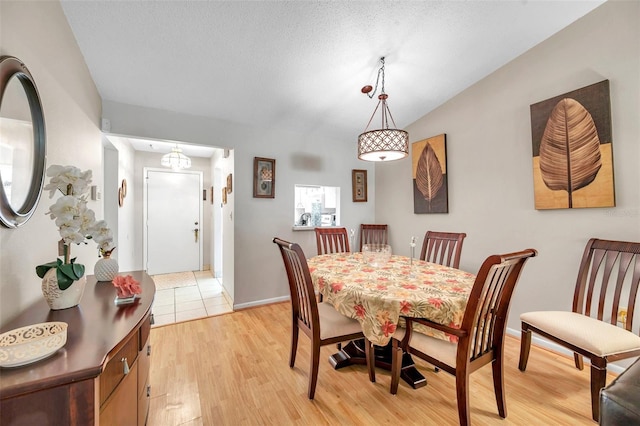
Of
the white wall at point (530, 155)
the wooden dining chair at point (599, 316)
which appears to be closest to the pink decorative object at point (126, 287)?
the wooden dining chair at point (599, 316)

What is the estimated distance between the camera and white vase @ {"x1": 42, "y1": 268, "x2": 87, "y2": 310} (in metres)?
1.06

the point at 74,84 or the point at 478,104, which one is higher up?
the point at 478,104

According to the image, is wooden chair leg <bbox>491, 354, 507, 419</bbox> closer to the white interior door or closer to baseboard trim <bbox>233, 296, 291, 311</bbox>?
baseboard trim <bbox>233, 296, 291, 311</bbox>

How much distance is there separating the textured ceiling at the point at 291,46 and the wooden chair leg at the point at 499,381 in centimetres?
237

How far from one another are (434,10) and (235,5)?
1.43 metres

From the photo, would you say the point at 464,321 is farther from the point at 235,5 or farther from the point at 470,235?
the point at 235,5

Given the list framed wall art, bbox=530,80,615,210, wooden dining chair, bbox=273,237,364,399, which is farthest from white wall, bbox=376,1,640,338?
wooden dining chair, bbox=273,237,364,399

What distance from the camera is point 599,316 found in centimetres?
179

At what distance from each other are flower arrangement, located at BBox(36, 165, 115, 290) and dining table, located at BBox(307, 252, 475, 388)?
127 cm

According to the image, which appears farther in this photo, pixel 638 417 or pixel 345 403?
pixel 345 403

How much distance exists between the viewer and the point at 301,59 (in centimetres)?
227

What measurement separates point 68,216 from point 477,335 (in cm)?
195

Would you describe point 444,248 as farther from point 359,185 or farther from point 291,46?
point 291,46

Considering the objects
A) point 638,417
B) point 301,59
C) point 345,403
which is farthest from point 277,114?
point 638,417
